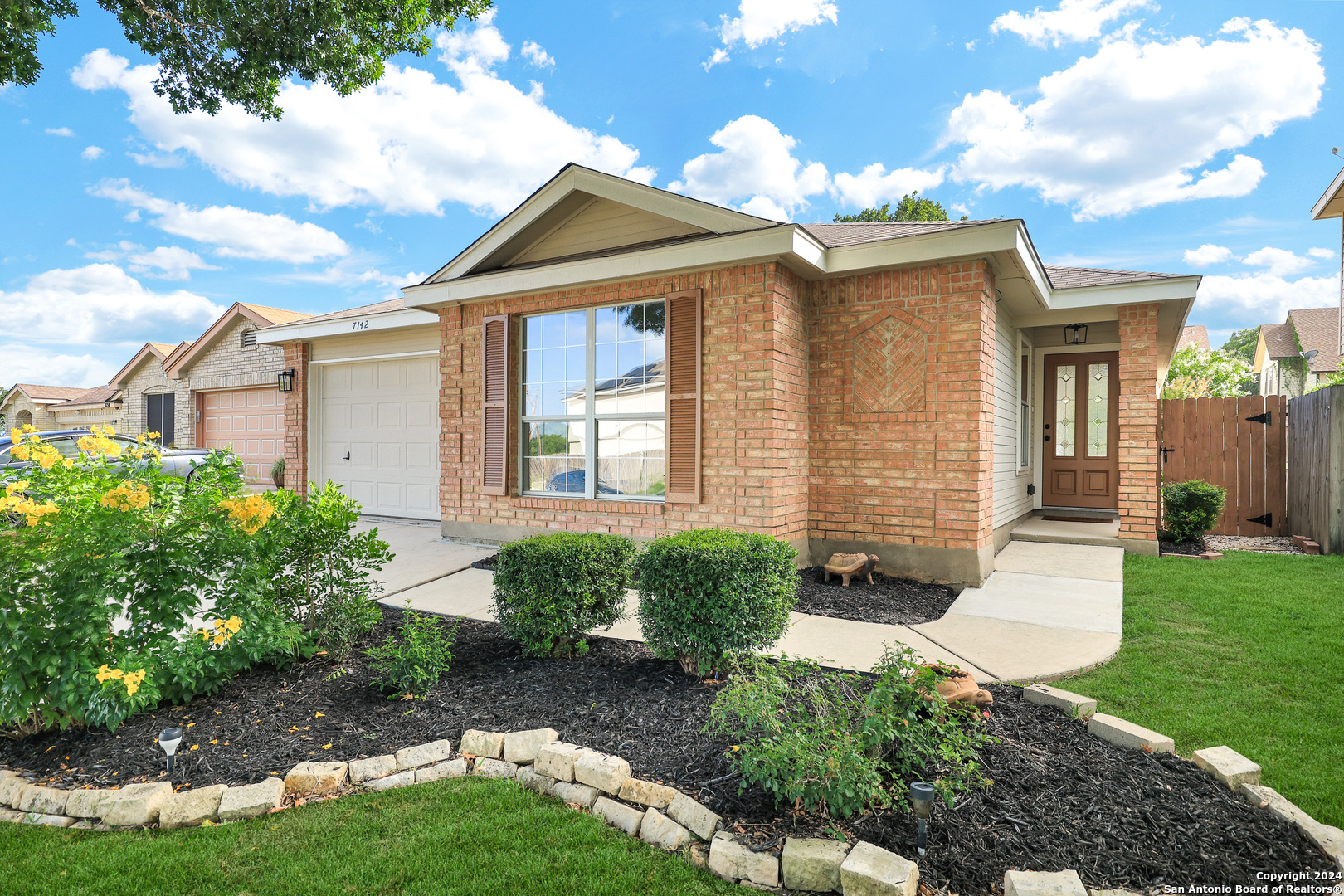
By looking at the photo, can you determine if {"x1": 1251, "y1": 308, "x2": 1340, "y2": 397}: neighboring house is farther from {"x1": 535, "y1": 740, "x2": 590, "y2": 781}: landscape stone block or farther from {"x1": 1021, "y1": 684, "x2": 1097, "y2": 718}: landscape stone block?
{"x1": 535, "y1": 740, "x2": 590, "y2": 781}: landscape stone block

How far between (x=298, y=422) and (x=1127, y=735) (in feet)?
36.1

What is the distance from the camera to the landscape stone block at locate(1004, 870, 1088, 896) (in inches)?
65.3

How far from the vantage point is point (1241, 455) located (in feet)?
29.0

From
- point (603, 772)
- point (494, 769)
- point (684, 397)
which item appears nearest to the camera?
point (603, 772)

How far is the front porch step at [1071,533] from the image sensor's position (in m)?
7.31

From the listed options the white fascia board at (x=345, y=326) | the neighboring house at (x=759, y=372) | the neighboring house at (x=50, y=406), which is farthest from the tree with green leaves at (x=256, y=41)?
the neighboring house at (x=50, y=406)

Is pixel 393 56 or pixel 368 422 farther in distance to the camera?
pixel 368 422

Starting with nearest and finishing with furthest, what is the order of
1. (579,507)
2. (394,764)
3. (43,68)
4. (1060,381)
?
1. (394,764)
2. (43,68)
3. (579,507)
4. (1060,381)

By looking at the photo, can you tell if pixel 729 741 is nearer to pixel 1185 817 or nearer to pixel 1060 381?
pixel 1185 817

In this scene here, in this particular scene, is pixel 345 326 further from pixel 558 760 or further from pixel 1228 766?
pixel 1228 766

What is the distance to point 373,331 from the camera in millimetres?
9492

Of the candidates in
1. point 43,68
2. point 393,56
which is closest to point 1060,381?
point 393,56

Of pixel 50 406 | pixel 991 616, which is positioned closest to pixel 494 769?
pixel 991 616

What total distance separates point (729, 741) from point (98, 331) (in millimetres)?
27690
